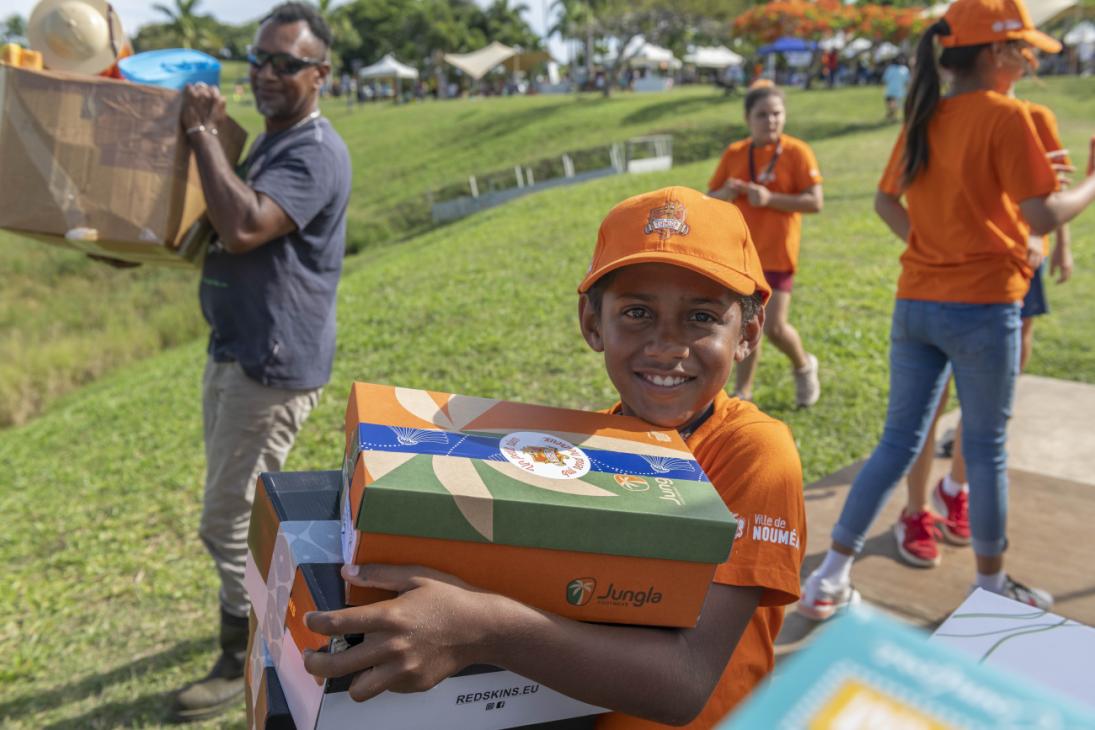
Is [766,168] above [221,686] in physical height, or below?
above

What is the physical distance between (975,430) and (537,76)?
64.5 m

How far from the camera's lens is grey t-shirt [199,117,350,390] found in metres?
3.02

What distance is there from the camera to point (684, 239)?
4.93 ft

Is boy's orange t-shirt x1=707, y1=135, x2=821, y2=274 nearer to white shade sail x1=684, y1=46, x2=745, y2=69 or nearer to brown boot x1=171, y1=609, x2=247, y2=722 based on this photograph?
brown boot x1=171, y1=609, x2=247, y2=722

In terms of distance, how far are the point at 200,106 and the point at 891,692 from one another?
285 centimetres

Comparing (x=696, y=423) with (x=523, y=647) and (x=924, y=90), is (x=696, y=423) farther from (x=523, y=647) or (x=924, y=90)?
(x=924, y=90)

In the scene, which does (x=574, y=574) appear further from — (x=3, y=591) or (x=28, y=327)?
(x=28, y=327)

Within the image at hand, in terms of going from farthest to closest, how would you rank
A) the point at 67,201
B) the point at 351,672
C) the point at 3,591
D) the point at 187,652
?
the point at 3,591 → the point at 187,652 → the point at 67,201 → the point at 351,672

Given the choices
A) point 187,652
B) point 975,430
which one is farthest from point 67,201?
point 975,430

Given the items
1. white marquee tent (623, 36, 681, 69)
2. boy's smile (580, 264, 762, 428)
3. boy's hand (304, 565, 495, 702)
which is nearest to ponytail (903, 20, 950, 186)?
boy's smile (580, 264, 762, 428)


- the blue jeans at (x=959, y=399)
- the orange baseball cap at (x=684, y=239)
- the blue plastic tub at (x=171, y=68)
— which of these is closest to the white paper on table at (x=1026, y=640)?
the orange baseball cap at (x=684, y=239)

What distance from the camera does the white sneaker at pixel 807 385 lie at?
18.8 ft

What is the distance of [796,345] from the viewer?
18.2ft

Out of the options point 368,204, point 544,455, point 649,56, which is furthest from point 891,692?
point 649,56
